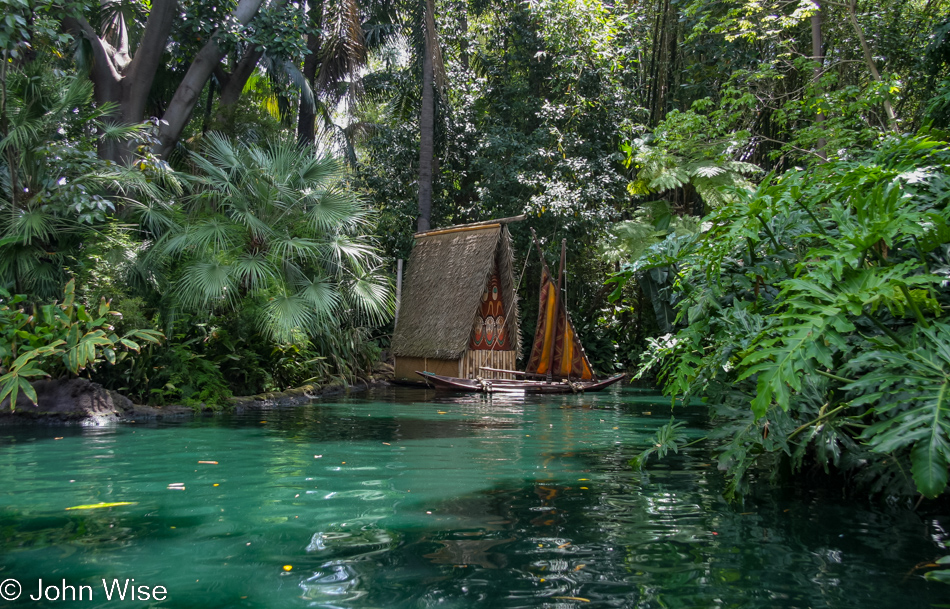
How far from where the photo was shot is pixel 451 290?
48.9 ft

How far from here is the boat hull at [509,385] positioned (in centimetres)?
1266

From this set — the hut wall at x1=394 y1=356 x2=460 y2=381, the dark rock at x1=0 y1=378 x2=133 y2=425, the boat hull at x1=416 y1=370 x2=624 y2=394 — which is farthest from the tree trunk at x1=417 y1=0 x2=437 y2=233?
the dark rock at x1=0 y1=378 x2=133 y2=425

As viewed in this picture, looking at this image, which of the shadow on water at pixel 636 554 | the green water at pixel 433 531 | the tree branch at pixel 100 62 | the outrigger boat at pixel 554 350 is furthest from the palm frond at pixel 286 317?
the shadow on water at pixel 636 554

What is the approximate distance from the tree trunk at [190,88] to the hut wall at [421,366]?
6477 mm

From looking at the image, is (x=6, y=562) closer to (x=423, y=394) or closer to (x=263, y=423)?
(x=263, y=423)

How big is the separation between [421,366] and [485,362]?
55.8 inches

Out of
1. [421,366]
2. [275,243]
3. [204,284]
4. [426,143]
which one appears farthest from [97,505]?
[426,143]

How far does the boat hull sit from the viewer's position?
12656mm

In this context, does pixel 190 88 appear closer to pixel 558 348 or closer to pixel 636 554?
pixel 558 348

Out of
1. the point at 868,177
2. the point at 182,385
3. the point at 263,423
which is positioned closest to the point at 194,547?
the point at 868,177

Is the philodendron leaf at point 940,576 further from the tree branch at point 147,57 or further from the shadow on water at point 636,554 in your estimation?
the tree branch at point 147,57

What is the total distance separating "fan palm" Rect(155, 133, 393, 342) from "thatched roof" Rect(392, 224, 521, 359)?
220cm

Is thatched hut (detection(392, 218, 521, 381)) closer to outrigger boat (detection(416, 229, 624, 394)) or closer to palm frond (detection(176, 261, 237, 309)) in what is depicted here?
outrigger boat (detection(416, 229, 624, 394))

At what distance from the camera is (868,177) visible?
12.4 ft
